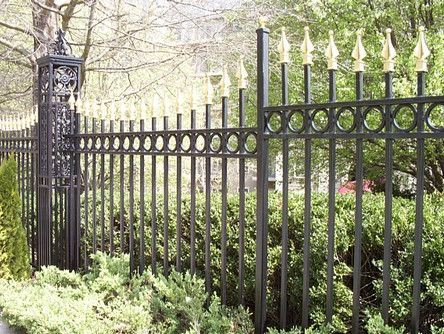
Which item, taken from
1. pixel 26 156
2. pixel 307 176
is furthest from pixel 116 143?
pixel 307 176

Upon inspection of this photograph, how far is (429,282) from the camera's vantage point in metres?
3.01

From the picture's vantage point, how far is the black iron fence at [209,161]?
2.59 m

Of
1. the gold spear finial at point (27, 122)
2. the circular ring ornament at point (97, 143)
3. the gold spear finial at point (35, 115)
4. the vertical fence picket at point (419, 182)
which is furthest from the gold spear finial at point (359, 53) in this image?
the gold spear finial at point (27, 122)

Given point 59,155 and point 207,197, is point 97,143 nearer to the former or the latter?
point 59,155

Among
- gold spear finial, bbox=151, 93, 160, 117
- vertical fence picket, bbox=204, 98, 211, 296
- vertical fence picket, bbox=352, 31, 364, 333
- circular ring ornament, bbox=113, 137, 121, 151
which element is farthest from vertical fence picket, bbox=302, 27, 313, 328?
circular ring ornament, bbox=113, 137, 121, 151

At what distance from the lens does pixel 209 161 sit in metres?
3.63

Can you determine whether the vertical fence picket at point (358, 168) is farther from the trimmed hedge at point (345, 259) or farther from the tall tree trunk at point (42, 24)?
the tall tree trunk at point (42, 24)

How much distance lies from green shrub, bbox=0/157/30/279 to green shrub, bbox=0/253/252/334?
82 cm

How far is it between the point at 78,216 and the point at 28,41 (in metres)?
6.81

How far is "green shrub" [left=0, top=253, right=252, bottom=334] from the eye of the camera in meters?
3.37

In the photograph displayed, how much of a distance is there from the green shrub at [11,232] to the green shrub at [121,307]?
817 mm

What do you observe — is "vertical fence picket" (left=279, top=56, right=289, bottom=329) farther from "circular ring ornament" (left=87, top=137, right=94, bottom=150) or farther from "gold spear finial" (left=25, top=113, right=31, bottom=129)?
"gold spear finial" (left=25, top=113, right=31, bottom=129)

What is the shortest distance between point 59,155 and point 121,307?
231 cm

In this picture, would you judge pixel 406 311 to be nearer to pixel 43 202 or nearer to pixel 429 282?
pixel 429 282
